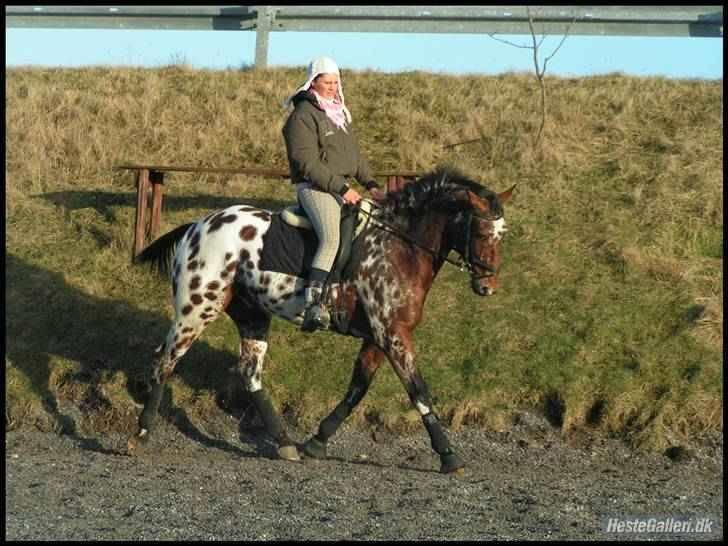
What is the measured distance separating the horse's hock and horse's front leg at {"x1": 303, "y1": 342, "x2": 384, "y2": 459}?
3855mm

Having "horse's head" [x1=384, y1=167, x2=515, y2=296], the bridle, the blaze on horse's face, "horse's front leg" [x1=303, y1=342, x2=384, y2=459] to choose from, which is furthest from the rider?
the blaze on horse's face

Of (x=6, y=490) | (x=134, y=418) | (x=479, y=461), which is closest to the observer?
(x=6, y=490)

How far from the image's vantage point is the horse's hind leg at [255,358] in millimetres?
10352

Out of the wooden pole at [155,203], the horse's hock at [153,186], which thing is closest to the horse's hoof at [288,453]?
the horse's hock at [153,186]

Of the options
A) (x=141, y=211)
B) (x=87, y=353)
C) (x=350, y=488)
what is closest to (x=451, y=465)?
(x=350, y=488)

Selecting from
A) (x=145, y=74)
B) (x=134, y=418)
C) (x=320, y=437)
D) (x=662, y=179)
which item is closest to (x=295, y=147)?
(x=320, y=437)

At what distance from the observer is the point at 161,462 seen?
9898 mm

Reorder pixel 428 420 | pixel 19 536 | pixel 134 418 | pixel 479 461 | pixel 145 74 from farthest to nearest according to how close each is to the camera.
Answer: pixel 145 74 < pixel 134 418 < pixel 479 461 < pixel 428 420 < pixel 19 536

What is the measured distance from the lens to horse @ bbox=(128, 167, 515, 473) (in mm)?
9383

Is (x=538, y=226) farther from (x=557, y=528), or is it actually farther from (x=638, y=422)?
(x=557, y=528)

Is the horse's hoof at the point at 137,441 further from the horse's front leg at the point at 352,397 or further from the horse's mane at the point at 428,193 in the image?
the horse's mane at the point at 428,193

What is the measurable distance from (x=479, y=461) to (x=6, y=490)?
3821 mm

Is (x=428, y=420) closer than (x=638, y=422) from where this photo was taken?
Yes

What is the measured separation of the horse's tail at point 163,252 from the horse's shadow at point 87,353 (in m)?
1.04
